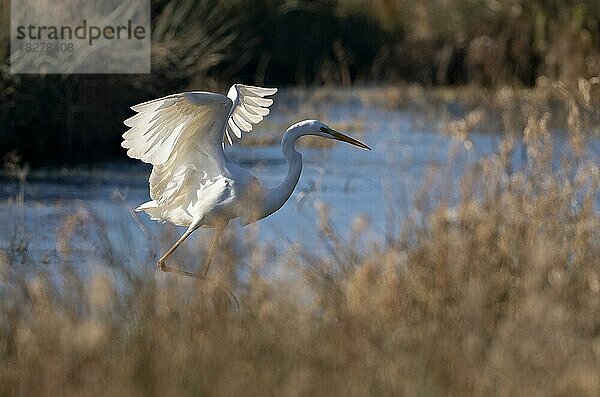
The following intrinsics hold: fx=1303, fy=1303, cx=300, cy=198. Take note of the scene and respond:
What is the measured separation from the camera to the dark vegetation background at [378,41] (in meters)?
11.6

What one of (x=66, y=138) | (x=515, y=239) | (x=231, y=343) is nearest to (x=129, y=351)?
(x=231, y=343)

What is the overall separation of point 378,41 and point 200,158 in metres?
8.97

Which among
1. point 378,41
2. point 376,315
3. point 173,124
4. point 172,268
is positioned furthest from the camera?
point 378,41

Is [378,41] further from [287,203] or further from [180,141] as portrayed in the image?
[180,141]

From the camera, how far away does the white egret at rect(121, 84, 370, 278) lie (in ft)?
19.4

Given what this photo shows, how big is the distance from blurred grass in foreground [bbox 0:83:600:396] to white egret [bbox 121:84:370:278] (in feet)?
3.06

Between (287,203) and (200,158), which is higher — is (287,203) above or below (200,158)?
below

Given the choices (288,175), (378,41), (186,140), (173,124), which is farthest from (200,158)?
(378,41)

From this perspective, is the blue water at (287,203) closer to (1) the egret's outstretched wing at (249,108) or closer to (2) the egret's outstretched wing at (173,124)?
(2) the egret's outstretched wing at (173,124)

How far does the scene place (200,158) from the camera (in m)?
6.43

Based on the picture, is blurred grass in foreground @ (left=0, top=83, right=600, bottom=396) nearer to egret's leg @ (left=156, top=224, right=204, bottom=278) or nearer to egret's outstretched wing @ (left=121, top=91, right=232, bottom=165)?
egret's leg @ (left=156, top=224, right=204, bottom=278)

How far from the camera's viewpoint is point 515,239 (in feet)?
16.4

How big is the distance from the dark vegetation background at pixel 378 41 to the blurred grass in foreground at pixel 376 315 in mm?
6016

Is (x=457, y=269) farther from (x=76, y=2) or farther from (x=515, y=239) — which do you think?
(x=76, y=2)
